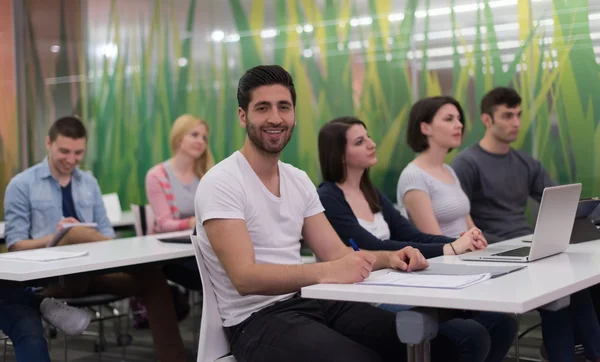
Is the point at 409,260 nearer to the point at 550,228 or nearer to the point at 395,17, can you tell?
the point at 550,228

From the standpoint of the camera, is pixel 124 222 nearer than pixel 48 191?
No

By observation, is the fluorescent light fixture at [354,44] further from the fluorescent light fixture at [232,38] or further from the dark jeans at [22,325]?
the dark jeans at [22,325]

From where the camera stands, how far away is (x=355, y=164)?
3469mm

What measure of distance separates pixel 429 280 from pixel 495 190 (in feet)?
7.70

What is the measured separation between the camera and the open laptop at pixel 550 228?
249 centimetres

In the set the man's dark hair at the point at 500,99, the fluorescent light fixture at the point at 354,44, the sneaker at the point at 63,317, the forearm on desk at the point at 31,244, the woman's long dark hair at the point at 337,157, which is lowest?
the sneaker at the point at 63,317

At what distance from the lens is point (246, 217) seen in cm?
247

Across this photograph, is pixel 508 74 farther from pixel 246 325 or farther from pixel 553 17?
pixel 246 325

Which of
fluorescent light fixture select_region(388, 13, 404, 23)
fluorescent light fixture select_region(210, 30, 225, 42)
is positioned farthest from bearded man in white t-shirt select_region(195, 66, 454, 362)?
fluorescent light fixture select_region(210, 30, 225, 42)

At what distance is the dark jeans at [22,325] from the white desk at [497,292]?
4.42 feet

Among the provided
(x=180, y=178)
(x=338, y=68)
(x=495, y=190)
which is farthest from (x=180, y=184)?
(x=495, y=190)

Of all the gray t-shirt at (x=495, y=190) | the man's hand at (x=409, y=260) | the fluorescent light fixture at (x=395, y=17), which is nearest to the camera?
the man's hand at (x=409, y=260)

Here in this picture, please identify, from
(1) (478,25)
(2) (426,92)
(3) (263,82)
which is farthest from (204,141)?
Result: (3) (263,82)

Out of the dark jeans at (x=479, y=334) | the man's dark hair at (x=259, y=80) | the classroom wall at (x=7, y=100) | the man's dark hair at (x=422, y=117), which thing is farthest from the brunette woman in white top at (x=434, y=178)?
the classroom wall at (x=7, y=100)
